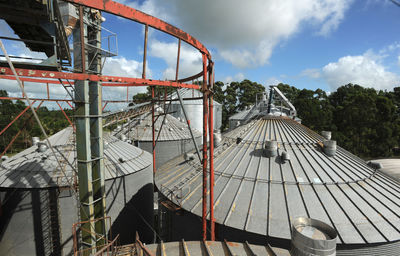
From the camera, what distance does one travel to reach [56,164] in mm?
15547

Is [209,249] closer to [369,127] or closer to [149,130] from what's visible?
[149,130]

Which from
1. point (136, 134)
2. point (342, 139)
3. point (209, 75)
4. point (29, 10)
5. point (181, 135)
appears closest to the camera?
point (29, 10)

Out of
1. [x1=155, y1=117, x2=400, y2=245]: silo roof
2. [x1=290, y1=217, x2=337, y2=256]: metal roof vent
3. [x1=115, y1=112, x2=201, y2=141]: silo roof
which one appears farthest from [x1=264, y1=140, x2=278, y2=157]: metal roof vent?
[x1=115, y1=112, x2=201, y2=141]: silo roof

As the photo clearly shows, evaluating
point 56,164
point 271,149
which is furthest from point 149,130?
point 271,149

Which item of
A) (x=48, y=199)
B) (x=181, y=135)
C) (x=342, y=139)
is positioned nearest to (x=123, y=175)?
(x=48, y=199)

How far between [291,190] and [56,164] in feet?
54.9

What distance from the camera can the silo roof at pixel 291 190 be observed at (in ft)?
35.7

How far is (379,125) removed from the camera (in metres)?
51.3

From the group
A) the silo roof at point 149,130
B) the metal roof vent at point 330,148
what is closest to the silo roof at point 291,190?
the metal roof vent at point 330,148

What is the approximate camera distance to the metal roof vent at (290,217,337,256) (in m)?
7.76

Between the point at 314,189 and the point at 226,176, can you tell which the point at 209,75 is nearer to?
the point at 226,176

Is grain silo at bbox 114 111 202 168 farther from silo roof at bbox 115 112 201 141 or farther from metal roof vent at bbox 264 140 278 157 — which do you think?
metal roof vent at bbox 264 140 278 157

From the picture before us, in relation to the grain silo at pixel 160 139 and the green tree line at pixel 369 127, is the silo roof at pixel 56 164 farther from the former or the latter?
the green tree line at pixel 369 127

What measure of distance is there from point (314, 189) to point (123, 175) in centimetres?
1396
